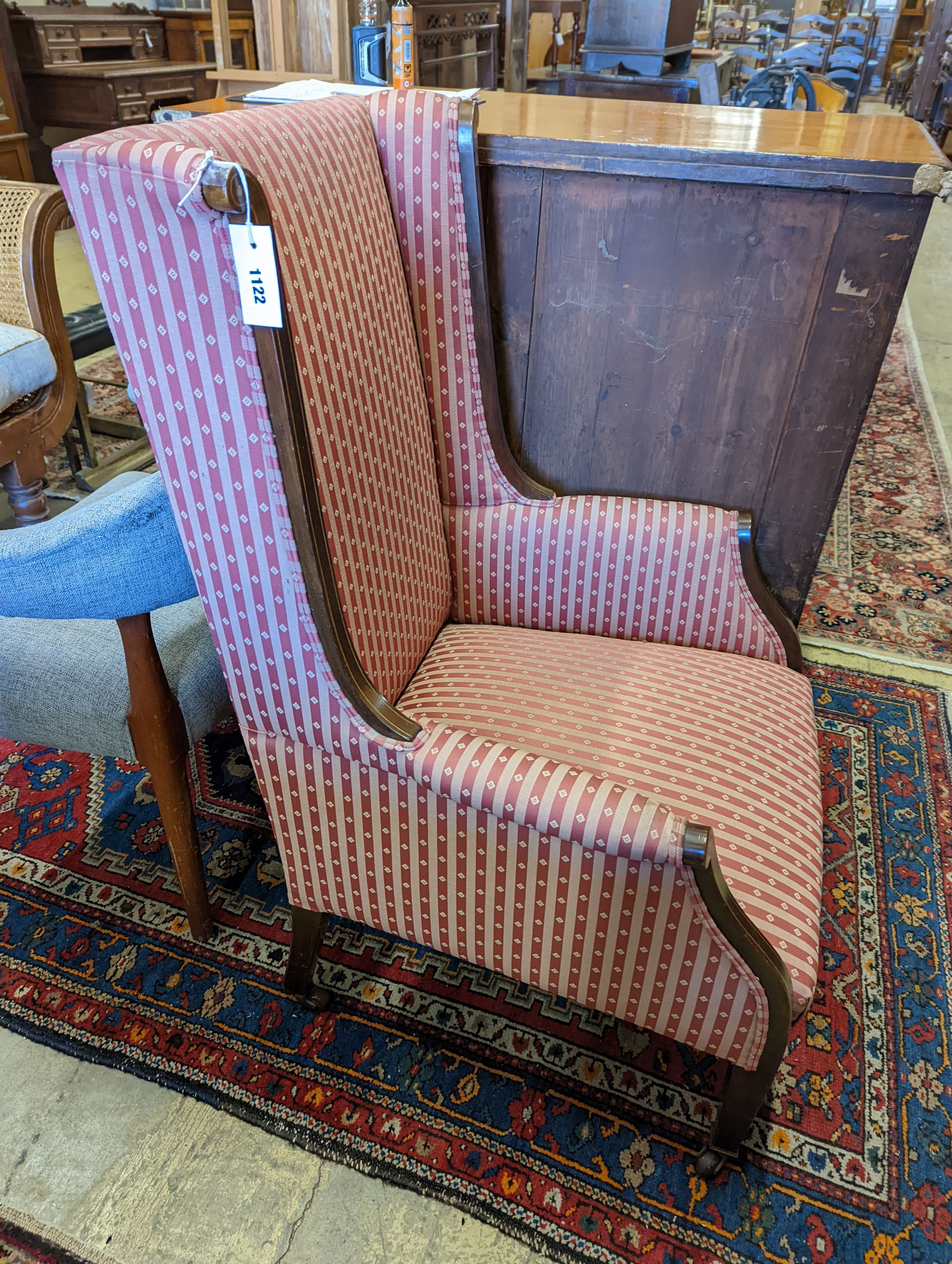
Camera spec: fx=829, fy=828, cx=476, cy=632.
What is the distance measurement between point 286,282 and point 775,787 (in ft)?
2.73

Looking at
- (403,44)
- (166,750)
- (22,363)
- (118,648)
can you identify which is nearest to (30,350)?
(22,363)

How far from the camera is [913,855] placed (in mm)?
1526

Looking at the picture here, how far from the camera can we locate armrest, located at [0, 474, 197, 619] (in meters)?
0.88

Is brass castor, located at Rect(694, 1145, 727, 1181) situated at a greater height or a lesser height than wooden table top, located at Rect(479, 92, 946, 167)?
lesser

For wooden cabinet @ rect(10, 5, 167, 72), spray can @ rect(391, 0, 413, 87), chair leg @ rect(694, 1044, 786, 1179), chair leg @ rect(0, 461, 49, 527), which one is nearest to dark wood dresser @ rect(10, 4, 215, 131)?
wooden cabinet @ rect(10, 5, 167, 72)

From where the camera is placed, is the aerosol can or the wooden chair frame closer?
the wooden chair frame

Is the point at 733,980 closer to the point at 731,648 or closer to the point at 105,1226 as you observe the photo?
the point at 731,648

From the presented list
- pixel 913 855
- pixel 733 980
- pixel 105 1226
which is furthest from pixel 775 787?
pixel 105 1226

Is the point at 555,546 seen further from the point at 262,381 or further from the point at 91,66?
the point at 91,66

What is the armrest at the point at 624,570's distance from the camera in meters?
1.30

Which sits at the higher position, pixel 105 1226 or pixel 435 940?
pixel 435 940

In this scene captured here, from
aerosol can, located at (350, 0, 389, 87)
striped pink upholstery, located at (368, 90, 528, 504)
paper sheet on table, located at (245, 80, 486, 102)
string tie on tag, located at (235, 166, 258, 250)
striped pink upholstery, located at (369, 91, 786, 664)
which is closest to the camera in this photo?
string tie on tag, located at (235, 166, 258, 250)

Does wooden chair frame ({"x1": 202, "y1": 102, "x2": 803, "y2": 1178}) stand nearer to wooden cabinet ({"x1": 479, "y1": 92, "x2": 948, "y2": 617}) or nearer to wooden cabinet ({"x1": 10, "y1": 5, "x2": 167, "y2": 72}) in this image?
wooden cabinet ({"x1": 479, "y1": 92, "x2": 948, "y2": 617})

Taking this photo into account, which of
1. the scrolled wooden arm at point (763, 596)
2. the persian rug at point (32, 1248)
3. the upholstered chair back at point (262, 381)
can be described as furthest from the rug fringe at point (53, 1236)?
the scrolled wooden arm at point (763, 596)
